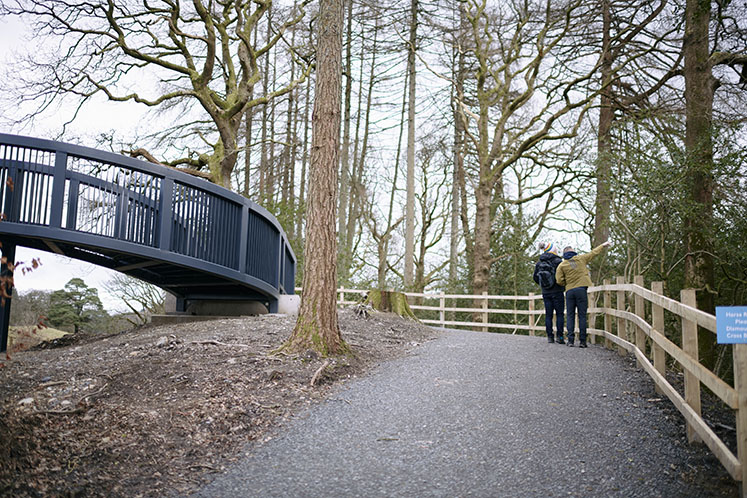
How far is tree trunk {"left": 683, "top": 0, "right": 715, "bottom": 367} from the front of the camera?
968cm

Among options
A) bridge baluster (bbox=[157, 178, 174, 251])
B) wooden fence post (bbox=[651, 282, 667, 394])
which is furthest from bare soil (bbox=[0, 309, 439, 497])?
wooden fence post (bbox=[651, 282, 667, 394])

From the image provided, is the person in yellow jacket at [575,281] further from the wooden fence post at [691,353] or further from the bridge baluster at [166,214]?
the bridge baluster at [166,214]

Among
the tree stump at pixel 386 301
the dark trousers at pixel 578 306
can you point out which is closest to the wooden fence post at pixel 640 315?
the dark trousers at pixel 578 306

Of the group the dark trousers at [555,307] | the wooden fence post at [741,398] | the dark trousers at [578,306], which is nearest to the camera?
the wooden fence post at [741,398]

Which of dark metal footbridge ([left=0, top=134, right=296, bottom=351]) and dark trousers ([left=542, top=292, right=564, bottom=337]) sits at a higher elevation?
dark metal footbridge ([left=0, top=134, right=296, bottom=351])

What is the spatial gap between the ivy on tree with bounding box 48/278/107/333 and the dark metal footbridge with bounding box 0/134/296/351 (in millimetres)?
8049

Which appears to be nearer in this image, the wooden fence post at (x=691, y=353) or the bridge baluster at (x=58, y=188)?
the wooden fence post at (x=691, y=353)

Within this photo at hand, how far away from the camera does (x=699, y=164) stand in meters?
10.1

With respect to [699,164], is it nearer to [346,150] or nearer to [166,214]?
[166,214]

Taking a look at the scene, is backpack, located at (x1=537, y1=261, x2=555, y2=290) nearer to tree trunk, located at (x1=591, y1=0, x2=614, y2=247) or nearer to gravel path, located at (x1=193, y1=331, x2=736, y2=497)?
gravel path, located at (x1=193, y1=331, x2=736, y2=497)

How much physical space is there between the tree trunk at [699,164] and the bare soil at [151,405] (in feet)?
18.0

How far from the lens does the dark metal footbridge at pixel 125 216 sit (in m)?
8.48

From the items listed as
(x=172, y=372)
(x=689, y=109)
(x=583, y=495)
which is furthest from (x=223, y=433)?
(x=689, y=109)

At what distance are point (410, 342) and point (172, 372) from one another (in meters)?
4.62
